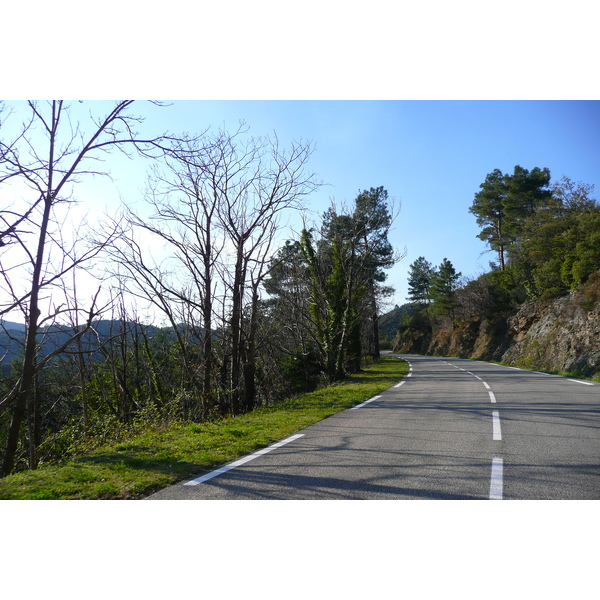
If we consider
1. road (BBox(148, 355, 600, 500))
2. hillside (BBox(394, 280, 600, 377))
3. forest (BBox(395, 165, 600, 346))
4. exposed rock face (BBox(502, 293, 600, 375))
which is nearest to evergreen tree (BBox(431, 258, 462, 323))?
forest (BBox(395, 165, 600, 346))

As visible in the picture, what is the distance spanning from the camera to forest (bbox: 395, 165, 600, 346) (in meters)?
26.6

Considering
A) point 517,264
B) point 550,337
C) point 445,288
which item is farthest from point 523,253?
point 445,288

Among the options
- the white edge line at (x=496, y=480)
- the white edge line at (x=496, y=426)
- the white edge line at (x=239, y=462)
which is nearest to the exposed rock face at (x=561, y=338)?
the white edge line at (x=496, y=426)

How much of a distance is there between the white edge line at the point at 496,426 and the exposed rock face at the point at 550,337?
Result: 11.0 meters

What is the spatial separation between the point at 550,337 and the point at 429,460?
24421mm

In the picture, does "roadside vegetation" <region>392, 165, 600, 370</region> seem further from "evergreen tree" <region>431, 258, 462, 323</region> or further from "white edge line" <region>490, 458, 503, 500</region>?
"white edge line" <region>490, 458, 503, 500</region>

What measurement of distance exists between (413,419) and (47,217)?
751cm

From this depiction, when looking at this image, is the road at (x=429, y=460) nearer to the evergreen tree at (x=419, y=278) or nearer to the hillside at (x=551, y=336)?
the hillside at (x=551, y=336)

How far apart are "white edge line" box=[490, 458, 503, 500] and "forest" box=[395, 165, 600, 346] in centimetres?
2181

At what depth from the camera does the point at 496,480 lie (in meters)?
4.30

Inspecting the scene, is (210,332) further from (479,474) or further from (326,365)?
(479,474)

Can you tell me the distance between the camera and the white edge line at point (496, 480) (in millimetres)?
3875

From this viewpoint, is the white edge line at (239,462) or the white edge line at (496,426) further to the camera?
the white edge line at (496,426)

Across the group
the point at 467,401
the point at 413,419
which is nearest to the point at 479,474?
the point at 413,419
